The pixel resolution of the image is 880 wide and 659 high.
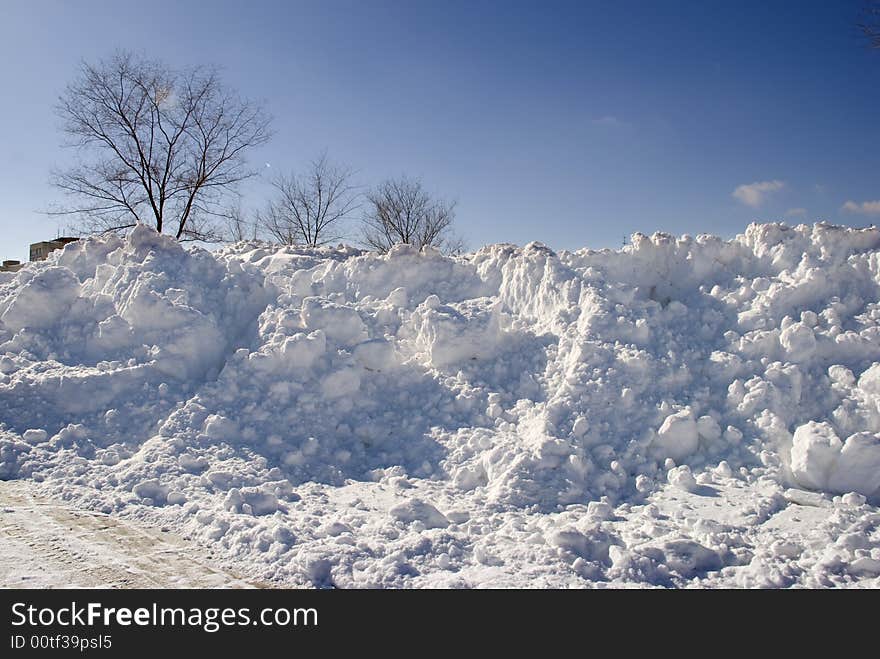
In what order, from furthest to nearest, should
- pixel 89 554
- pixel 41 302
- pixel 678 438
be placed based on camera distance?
1. pixel 41 302
2. pixel 678 438
3. pixel 89 554

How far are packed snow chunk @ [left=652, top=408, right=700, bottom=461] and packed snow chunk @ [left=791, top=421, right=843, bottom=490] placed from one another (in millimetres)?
881

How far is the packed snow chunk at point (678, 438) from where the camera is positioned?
568 centimetres

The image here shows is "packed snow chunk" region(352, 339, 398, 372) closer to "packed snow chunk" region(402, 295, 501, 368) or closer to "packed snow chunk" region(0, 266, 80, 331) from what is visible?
"packed snow chunk" region(402, 295, 501, 368)

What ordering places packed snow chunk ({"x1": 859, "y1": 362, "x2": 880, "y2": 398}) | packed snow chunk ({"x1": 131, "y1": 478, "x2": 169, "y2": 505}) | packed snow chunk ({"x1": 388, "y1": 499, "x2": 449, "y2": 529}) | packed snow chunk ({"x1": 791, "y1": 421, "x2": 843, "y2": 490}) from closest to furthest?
packed snow chunk ({"x1": 388, "y1": 499, "x2": 449, "y2": 529}) < packed snow chunk ({"x1": 791, "y1": 421, "x2": 843, "y2": 490}) < packed snow chunk ({"x1": 131, "y1": 478, "x2": 169, "y2": 505}) < packed snow chunk ({"x1": 859, "y1": 362, "x2": 880, "y2": 398})

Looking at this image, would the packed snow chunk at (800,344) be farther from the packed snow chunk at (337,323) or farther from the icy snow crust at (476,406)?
the packed snow chunk at (337,323)

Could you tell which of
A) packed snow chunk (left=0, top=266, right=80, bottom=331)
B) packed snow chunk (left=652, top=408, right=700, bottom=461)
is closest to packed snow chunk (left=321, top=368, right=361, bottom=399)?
packed snow chunk (left=652, top=408, right=700, bottom=461)

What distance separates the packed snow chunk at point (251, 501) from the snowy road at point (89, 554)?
520 mm

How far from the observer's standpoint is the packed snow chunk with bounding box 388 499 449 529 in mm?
4746

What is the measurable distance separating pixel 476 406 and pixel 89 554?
A: 3888 mm

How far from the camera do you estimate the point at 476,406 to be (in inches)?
260

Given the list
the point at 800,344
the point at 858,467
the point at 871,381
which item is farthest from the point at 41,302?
the point at 871,381

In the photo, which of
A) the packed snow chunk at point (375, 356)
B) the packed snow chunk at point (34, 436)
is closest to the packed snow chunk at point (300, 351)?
the packed snow chunk at point (375, 356)

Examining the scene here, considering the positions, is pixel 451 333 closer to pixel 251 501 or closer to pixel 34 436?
pixel 251 501
